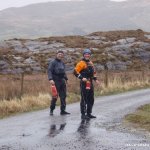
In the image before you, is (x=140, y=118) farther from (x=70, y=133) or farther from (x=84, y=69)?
(x=70, y=133)

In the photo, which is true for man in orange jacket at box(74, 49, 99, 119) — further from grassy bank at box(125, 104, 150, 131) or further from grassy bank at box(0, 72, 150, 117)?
grassy bank at box(0, 72, 150, 117)

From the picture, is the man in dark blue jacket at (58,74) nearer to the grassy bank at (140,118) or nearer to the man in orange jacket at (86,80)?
the man in orange jacket at (86,80)

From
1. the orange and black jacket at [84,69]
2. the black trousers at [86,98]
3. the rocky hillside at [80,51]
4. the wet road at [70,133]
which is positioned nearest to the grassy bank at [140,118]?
the wet road at [70,133]

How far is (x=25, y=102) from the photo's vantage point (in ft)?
60.0

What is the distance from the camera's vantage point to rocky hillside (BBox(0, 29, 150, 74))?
45594 mm

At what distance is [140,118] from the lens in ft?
42.9

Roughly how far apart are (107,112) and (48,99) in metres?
4.71

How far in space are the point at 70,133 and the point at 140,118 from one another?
2542mm

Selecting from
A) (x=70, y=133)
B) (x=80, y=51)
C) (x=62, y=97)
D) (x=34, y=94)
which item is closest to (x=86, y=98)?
(x=62, y=97)

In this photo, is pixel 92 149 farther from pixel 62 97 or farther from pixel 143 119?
pixel 62 97

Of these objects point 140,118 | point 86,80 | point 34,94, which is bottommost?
point 34,94

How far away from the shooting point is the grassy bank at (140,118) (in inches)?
473

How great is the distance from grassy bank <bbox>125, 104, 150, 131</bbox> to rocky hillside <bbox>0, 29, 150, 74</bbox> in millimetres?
28373

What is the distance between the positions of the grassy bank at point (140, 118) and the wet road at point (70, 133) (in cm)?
27
